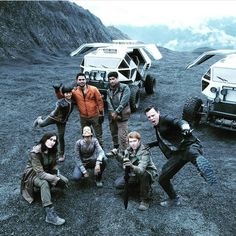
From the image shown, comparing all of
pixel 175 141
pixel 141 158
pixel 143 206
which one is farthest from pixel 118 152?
pixel 175 141

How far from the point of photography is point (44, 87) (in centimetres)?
1446

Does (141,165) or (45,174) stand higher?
(141,165)

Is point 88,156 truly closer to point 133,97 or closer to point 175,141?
point 175,141

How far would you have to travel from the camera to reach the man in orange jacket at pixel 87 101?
23.3 feet

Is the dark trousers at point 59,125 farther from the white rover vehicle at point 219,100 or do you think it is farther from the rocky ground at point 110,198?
the white rover vehicle at point 219,100

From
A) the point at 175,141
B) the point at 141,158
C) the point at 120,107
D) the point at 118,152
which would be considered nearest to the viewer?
the point at 175,141

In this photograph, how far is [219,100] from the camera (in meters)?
8.98

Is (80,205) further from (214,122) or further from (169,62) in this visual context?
(169,62)

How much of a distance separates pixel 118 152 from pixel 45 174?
134 cm

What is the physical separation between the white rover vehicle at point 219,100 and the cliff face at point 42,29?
13633 mm

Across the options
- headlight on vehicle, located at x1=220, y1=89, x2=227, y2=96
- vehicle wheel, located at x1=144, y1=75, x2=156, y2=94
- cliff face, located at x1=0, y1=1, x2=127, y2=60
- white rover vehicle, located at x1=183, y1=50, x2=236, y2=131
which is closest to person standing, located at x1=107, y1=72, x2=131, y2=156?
white rover vehicle, located at x1=183, y1=50, x2=236, y2=131

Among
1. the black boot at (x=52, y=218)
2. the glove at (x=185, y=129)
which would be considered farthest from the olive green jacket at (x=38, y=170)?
the glove at (x=185, y=129)

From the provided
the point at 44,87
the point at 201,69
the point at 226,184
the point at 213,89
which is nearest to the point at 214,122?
the point at 213,89

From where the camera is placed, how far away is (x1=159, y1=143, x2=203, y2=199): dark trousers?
4914mm
